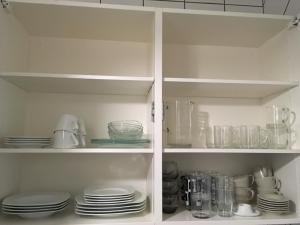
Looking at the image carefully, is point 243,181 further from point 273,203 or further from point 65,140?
point 65,140

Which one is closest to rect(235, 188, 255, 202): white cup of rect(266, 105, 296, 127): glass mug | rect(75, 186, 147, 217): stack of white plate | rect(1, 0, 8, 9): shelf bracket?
rect(266, 105, 296, 127): glass mug

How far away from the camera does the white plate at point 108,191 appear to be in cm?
101

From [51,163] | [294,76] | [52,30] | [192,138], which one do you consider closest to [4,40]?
[52,30]

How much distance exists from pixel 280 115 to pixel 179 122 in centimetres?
48

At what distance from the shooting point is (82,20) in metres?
1.10

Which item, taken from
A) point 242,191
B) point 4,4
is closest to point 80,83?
point 4,4

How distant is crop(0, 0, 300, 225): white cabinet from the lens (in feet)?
3.29

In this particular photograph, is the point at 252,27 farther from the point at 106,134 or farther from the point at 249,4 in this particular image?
the point at 106,134

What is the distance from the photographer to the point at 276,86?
1119 millimetres

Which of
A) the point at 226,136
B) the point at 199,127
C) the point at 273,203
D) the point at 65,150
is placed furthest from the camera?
the point at 199,127

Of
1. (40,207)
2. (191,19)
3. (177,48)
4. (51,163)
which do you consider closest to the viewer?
(40,207)

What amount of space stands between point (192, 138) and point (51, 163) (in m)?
0.70

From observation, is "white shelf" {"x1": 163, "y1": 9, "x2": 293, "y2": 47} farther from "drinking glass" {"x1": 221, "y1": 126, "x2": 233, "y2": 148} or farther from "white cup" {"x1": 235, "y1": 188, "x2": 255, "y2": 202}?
"white cup" {"x1": 235, "y1": 188, "x2": 255, "y2": 202}

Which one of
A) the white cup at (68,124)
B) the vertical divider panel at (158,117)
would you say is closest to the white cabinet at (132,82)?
the vertical divider panel at (158,117)
